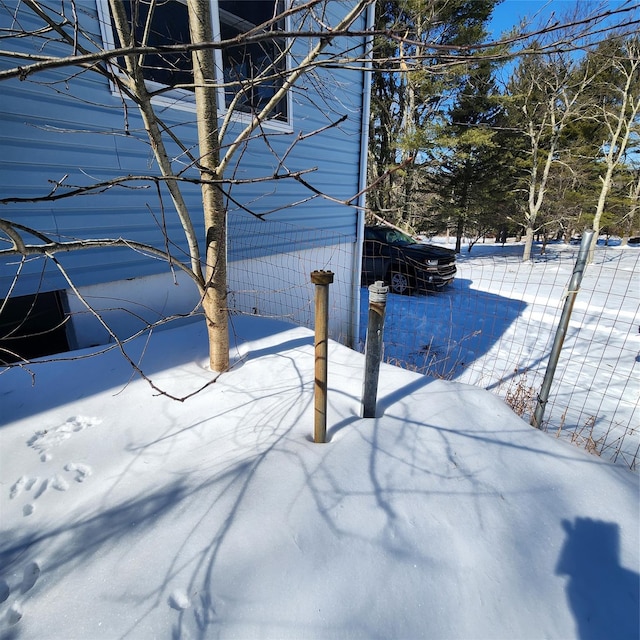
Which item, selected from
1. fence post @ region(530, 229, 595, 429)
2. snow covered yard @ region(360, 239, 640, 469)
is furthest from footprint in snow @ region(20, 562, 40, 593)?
snow covered yard @ region(360, 239, 640, 469)

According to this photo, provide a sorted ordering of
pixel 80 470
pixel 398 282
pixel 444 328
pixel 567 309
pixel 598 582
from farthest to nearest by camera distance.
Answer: pixel 398 282 < pixel 444 328 < pixel 567 309 < pixel 80 470 < pixel 598 582

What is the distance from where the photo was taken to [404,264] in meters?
8.23

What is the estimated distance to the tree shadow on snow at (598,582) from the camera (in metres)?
1.19

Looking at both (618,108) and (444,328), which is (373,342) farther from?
(618,108)

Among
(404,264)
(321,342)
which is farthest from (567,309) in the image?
(404,264)

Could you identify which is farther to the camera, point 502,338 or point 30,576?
point 502,338

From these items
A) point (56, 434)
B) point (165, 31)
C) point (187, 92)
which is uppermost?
point (165, 31)

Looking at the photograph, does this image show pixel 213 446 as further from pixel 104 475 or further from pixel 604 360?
pixel 604 360

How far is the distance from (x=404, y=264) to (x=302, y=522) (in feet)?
24.4

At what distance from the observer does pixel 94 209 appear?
3080 mm

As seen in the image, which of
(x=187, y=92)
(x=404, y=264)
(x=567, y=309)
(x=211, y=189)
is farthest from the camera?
(x=404, y=264)

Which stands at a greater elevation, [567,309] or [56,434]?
[567,309]

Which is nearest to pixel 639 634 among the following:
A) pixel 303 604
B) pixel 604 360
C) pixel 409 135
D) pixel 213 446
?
pixel 303 604

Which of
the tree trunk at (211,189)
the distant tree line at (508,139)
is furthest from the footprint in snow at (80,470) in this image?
the distant tree line at (508,139)
